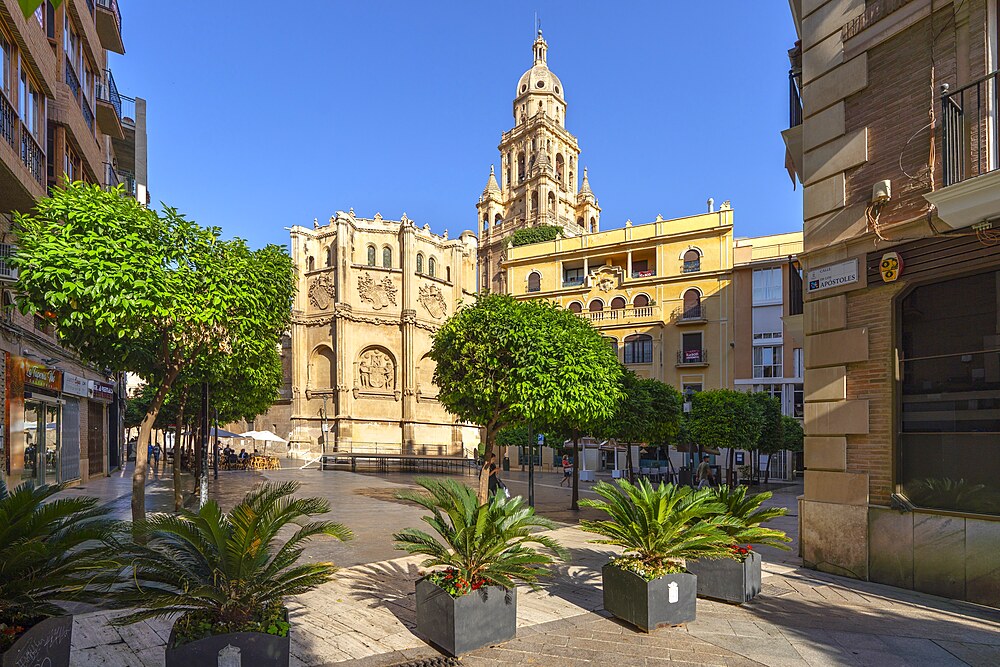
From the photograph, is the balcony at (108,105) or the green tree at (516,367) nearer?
the green tree at (516,367)

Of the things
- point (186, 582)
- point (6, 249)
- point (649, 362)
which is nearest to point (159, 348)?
point (6, 249)

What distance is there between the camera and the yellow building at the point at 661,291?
131 feet

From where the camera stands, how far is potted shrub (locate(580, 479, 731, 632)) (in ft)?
23.3

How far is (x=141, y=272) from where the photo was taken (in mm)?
8906

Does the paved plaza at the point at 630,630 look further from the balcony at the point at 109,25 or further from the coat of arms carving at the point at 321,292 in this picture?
the coat of arms carving at the point at 321,292

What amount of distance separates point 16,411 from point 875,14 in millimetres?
18924

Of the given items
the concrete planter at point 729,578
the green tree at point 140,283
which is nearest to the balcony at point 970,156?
the concrete planter at point 729,578

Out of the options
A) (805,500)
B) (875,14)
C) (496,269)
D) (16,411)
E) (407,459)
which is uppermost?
(496,269)

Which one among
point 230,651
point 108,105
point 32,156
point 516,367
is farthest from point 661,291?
point 230,651

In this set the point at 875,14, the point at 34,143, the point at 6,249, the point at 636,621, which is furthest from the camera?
the point at 34,143

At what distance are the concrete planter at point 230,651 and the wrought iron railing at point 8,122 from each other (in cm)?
1115

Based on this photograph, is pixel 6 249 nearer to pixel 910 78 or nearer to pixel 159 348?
pixel 159 348

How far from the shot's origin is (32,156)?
1363 centimetres

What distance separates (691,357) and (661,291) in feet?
16.4
